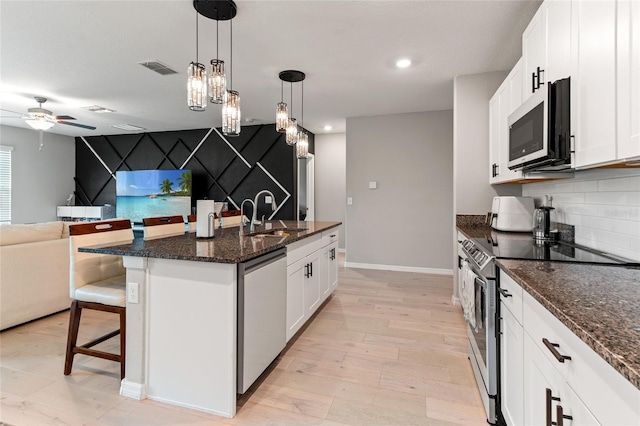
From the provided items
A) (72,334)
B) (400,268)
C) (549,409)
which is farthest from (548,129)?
(400,268)

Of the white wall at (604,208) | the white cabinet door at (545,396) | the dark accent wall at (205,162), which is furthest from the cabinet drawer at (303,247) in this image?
the dark accent wall at (205,162)

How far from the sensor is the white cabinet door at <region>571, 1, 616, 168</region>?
127 cm

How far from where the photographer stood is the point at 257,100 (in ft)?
14.7

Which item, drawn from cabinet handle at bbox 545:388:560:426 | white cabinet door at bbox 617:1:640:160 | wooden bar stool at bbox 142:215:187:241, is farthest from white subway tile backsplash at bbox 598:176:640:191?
wooden bar stool at bbox 142:215:187:241

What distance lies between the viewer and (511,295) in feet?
4.60

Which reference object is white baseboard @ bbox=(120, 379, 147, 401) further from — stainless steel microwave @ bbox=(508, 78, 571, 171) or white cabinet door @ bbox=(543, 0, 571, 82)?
white cabinet door @ bbox=(543, 0, 571, 82)

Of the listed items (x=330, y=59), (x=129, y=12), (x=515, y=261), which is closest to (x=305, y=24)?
(x=330, y=59)

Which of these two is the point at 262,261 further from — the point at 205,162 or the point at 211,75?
the point at 205,162

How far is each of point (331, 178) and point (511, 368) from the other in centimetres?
577

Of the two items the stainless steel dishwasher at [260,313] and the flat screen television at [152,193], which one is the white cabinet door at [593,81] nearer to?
the stainless steel dishwasher at [260,313]

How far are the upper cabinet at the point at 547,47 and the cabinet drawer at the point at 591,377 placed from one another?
1.35m

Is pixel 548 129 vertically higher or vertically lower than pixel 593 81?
lower

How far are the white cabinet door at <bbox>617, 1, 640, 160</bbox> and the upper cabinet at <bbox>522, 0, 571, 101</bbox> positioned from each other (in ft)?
1.40

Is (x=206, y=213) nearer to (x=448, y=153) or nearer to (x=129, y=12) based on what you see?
(x=129, y=12)
